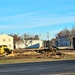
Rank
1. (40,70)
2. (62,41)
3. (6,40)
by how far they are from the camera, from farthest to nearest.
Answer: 1. (62,41)
2. (6,40)
3. (40,70)

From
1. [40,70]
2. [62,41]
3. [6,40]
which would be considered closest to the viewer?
[40,70]

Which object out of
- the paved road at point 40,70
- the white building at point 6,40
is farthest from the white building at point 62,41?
the paved road at point 40,70

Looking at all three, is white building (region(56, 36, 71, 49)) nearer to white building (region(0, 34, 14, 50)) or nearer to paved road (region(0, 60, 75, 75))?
white building (region(0, 34, 14, 50))

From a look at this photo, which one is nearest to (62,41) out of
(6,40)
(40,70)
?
(6,40)

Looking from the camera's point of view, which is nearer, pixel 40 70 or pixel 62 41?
pixel 40 70

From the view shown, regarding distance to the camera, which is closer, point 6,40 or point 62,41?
point 6,40

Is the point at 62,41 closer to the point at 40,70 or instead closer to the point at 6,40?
the point at 6,40

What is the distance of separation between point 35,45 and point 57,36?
80.3 ft

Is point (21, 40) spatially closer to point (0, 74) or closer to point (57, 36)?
point (57, 36)

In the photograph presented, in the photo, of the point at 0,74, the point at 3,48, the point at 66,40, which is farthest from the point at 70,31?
the point at 0,74

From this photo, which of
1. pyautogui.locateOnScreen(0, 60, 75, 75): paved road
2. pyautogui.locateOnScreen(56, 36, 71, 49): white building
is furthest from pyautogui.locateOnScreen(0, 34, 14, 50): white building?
pyautogui.locateOnScreen(0, 60, 75, 75): paved road

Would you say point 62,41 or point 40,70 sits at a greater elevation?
point 62,41

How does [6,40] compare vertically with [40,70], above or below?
above

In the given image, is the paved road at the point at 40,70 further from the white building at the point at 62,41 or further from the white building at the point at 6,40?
the white building at the point at 62,41
